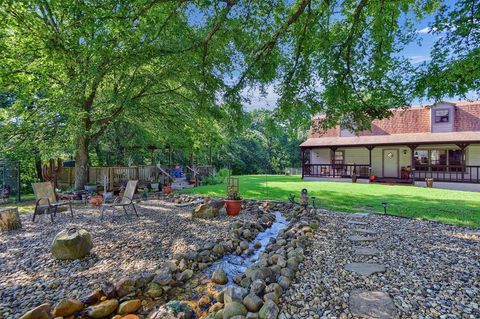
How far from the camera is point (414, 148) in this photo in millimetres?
15719

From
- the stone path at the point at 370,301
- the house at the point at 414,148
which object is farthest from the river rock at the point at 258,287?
the house at the point at 414,148

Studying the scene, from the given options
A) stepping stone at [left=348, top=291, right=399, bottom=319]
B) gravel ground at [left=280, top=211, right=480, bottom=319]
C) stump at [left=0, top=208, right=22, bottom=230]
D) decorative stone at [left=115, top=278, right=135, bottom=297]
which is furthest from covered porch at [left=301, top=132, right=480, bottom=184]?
decorative stone at [left=115, top=278, right=135, bottom=297]

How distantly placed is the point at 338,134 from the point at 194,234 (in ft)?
53.2

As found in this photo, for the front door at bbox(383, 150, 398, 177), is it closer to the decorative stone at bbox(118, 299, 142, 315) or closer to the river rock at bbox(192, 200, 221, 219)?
the river rock at bbox(192, 200, 221, 219)

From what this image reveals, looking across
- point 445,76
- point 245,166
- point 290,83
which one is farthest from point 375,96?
point 245,166

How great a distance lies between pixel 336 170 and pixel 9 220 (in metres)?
17.6

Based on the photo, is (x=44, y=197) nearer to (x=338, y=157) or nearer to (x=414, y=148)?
(x=414, y=148)

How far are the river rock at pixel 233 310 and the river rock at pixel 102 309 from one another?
4.33 ft

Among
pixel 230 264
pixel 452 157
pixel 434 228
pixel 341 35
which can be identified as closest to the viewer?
pixel 230 264

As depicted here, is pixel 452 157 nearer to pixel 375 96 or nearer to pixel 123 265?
pixel 375 96

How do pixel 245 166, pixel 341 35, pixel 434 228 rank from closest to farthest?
pixel 434 228
pixel 341 35
pixel 245 166

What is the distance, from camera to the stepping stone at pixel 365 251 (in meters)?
4.37

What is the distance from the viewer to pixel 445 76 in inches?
191

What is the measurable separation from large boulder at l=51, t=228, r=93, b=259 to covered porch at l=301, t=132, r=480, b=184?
16104 millimetres
